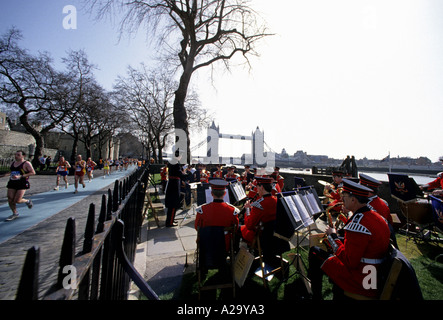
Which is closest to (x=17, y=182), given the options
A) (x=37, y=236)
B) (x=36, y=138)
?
(x=37, y=236)

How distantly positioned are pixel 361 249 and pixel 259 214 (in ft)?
5.66

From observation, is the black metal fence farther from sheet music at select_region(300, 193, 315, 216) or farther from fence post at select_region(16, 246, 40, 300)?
sheet music at select_region(300, 193, 315, 216)

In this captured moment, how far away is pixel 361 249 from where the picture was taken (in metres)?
2.25

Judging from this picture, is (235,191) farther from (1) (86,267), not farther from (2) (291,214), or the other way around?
(1) (86,267)

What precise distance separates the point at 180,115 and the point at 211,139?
6483cm

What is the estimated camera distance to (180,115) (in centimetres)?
1156

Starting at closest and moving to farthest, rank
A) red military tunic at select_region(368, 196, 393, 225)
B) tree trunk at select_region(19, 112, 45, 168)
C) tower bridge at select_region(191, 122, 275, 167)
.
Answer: red military tunic at select_region(368, 196, 393, 225) → tree trunk at select_region(19, 112, 45, 168) → tower bridge at select_region(191, 122, 275, 167)

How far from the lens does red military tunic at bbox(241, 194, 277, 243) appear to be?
3764 millimetres

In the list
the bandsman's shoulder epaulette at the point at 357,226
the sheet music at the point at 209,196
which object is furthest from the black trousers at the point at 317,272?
the sheet music at the point at 209,196

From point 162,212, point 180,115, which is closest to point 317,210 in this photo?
point 162,212

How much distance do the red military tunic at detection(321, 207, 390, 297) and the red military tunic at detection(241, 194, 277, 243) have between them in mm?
1509

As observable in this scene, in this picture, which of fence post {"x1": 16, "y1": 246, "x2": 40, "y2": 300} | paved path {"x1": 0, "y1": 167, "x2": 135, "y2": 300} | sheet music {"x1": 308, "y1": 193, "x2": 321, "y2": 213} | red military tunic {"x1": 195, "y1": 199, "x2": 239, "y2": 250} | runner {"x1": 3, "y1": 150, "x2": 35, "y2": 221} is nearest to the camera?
fence post {"x1": 16, "y1": 246, "x2": 40, "y2": 300}

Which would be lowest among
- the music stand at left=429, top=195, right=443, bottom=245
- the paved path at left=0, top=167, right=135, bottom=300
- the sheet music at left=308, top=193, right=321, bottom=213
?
the paved path at left=0, top=167, right=135, bottom=300

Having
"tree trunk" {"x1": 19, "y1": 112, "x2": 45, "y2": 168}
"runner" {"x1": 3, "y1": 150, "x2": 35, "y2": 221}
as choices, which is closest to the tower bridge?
"tree trunk" {"x1": 19, "y1": 112, "x2": 45, "y2": 168}
